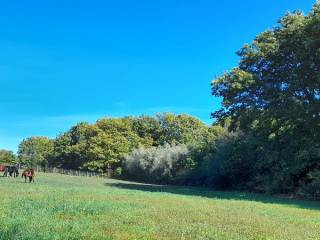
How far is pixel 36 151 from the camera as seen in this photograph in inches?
5497

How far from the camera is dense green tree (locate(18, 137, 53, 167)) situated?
135 metres

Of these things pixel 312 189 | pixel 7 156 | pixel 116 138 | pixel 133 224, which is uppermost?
pixel 116 138

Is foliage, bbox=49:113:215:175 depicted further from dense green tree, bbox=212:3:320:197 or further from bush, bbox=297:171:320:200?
bush, bbox=297:171:320:200

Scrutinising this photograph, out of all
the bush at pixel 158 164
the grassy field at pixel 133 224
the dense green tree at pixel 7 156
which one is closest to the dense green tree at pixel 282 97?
the grassy field at pixel 133 224

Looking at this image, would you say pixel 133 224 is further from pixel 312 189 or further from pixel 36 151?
pixel 36 151

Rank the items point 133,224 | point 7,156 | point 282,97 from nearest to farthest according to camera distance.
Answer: point 133,224 → point 282,97 → point 7,156

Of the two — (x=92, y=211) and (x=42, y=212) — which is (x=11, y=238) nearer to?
(x=42, y=212)

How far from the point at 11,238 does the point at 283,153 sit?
35308mm

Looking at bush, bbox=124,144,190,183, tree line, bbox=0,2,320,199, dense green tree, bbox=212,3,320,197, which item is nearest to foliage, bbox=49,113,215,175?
bush, bbox=124,144,190,183

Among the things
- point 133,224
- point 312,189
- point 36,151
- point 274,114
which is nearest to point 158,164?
point 274,114

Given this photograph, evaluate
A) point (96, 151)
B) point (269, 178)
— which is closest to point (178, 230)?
point (269, 178)

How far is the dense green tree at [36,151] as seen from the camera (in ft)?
442

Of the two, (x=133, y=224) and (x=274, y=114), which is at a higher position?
(x=274, y=114)

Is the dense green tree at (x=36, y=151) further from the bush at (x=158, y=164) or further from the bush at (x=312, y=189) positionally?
the bush at (x=312, y=189)
